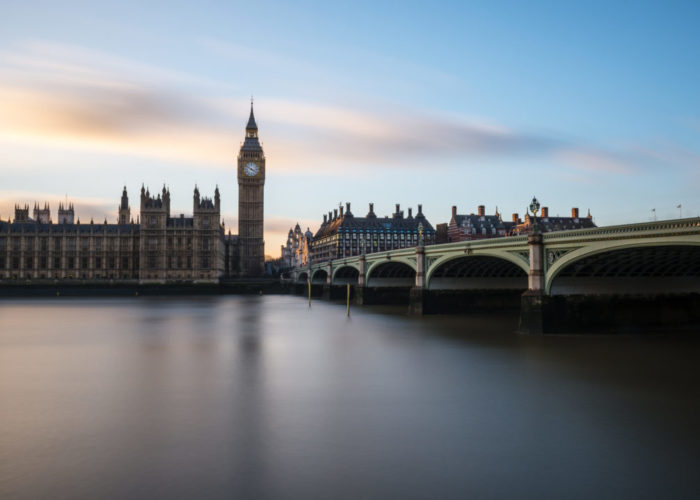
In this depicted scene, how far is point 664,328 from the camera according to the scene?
122 feet

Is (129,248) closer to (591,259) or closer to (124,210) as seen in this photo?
(124,210)

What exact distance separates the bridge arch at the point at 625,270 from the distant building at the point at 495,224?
9189 cm

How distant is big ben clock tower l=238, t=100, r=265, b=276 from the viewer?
164000 millimetres

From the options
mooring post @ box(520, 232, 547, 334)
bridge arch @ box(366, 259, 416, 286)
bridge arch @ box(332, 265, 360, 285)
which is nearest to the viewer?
mooring post @ box(520, 232, 547, 334)

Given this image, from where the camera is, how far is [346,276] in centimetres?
9950

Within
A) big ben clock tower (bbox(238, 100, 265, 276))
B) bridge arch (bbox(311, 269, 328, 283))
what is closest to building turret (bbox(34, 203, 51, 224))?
big ben clock tower (bbox(238, 100, 265, 276))

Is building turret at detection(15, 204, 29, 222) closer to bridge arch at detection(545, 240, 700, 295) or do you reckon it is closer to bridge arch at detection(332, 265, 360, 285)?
bridge arch at detection(332, 265, 360, 285)

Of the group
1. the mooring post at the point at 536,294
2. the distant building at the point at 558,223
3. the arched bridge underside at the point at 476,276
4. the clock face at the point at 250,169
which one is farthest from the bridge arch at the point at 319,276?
the mooring post at the point at 536,294

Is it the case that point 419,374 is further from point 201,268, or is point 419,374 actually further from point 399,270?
point 201,268

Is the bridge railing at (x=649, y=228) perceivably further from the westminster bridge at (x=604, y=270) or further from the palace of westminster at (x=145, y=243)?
the palace of westminster at (x=145, y=243)

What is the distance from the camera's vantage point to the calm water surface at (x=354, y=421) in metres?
10.9

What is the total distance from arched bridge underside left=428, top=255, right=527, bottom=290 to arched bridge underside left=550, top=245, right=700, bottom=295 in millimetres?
13980

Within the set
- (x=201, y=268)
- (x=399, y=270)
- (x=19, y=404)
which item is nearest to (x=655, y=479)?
(x=19, y=404)

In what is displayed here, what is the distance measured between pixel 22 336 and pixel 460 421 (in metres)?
34.2
